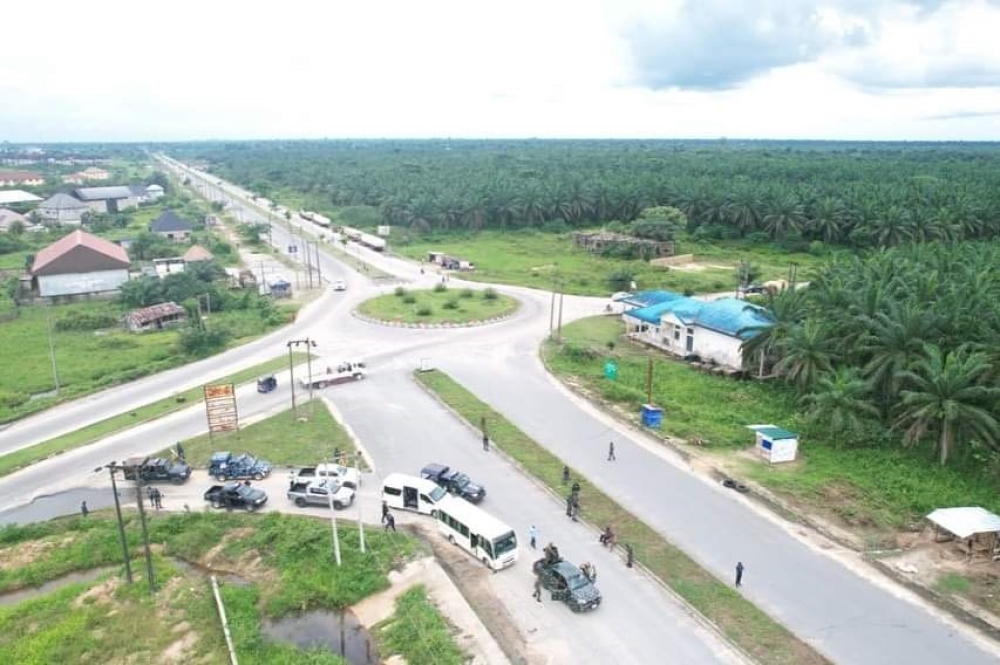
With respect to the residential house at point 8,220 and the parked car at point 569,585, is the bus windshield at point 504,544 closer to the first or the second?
the parked car at point 569,585

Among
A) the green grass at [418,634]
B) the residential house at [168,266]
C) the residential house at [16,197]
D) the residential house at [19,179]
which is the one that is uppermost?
the residential house at [19,179]

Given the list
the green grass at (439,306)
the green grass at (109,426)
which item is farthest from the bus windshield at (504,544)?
the green grass at (439,306)

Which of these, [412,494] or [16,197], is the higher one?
[16,197]

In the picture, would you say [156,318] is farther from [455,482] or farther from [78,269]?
[455,482]

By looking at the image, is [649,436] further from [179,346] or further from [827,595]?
[179,346]

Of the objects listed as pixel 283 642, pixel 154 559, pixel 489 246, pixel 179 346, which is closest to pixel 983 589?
pixel 283 642

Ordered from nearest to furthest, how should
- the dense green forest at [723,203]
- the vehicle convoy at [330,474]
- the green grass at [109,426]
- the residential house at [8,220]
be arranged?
the vehicle convoy at [330,474], the green grass at [109,426], the dense green forest at [723,203], the residential house at [8,220]

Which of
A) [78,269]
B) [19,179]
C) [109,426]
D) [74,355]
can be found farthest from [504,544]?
[19,179]
